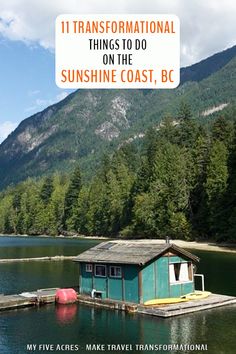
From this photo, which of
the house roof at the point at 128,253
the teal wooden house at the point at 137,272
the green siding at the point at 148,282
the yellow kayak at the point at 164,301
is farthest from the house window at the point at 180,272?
the green siding at the point at 148,282

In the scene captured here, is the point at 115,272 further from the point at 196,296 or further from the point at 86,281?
the point at 196,296

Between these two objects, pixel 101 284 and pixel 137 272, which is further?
pixel 101 284

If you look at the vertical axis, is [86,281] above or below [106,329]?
A: above

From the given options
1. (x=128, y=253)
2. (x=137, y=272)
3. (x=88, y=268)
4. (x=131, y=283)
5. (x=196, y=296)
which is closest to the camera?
(x=137, y=272)

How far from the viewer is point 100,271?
4206cm

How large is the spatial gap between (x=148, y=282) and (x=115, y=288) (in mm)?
3145

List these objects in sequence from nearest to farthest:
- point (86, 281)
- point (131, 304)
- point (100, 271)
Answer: point (131, 304)
point (100, 271)
point (86, 281)

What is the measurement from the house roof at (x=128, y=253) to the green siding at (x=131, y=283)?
724mm

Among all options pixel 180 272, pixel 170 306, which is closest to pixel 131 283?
pixel 170 306

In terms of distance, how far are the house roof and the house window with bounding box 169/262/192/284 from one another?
0.86 m

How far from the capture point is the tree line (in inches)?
3925

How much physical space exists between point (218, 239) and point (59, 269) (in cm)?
4055

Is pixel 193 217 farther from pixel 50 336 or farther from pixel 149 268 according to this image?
pixel 50 336

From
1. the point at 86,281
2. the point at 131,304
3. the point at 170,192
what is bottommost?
the point at 131,304
